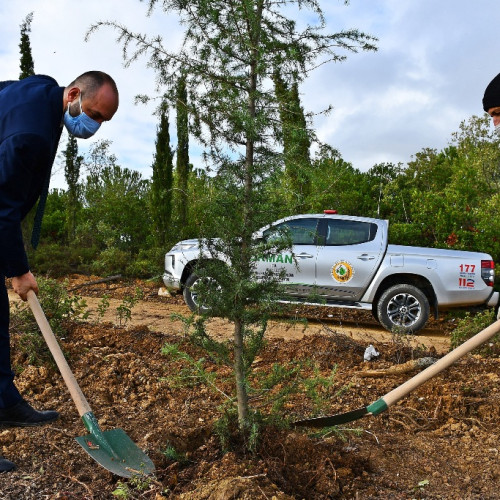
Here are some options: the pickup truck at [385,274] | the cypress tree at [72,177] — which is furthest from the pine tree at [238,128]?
the cypress tree at [72,177]

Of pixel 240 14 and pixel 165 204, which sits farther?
pixel 165 204

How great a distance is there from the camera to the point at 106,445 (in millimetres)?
3840

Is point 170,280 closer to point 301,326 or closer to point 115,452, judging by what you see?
point 115,452

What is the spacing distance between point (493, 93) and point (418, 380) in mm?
2023

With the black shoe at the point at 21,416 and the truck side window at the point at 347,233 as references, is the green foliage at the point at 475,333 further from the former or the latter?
the black shoe at the point at 21,416

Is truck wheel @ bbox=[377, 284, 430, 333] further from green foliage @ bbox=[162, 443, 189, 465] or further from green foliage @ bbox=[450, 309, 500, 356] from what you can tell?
green foliage @ bbox=[162, 443, 189, 465]

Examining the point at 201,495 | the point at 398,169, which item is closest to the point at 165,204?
the point at 398,169

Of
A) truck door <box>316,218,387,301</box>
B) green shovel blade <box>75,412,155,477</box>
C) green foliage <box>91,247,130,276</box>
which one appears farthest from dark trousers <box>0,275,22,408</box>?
green foliage <box>91,247,130,276</box>

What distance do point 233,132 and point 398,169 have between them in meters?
12.7

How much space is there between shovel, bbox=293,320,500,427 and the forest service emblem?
605cm

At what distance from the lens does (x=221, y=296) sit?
12.2ft

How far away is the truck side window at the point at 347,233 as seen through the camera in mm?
10164

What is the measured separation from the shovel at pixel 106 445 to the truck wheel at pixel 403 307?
655 cm

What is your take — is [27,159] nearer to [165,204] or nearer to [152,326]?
[152,326]
